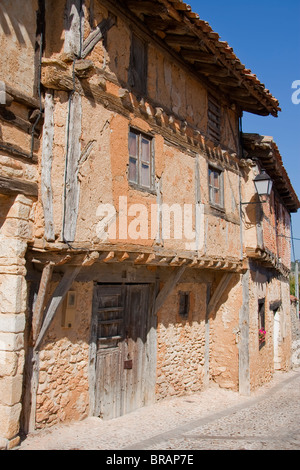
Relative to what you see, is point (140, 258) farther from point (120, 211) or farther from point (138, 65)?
point (138, 65)

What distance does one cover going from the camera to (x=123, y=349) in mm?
7219

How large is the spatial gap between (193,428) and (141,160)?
4.38m

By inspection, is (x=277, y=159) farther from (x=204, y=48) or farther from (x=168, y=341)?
(x=168, y=341)

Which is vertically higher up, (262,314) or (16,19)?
(16,19)

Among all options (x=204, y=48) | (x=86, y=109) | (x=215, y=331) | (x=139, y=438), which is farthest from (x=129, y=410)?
(x=204, y=48)

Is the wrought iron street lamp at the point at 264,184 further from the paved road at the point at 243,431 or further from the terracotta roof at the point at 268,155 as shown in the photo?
the paved road at the point at 243,431

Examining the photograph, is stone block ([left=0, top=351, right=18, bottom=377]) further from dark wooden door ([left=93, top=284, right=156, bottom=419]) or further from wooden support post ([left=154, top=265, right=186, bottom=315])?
wooden support post ([left=154, top=265, right=186, bottom=315])

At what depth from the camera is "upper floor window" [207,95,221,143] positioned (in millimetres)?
8910

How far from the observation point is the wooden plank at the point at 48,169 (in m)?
5.17

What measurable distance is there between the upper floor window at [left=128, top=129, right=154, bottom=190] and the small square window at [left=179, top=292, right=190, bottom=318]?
9.86 ft

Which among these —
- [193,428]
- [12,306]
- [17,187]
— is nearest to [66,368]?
[12,306]

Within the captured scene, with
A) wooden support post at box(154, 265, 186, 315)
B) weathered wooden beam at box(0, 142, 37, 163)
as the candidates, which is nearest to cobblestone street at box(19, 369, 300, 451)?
wooden support post at box(154, 265, 186, 315)

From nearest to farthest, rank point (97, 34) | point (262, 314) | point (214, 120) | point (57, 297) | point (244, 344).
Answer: point (57, 297) < point (97, 34) < point (214, 120) < point (244, 344) < point (262, 314)

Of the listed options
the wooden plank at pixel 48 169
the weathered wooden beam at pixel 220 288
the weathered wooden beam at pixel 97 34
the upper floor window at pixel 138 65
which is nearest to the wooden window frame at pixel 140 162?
the upper floor window at pixel 138 65
